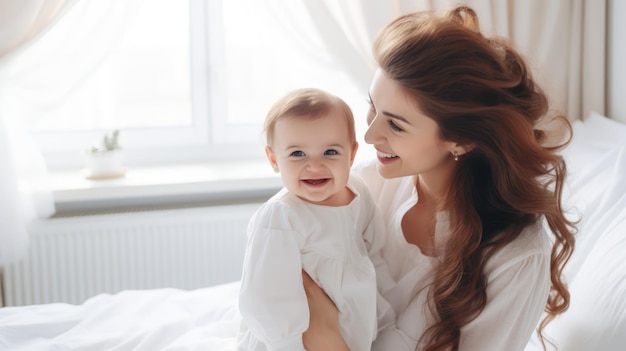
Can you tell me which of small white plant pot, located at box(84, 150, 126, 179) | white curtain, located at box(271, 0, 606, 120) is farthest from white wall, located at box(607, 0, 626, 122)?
small white plant pot, located at box(84, 150, 126, 179)

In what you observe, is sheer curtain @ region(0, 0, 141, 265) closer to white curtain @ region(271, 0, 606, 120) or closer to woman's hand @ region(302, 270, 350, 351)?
white curtain @ region(271, 0, 606, 120)

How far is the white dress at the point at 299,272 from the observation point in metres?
1.35

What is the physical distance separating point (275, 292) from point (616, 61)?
186 centimetres

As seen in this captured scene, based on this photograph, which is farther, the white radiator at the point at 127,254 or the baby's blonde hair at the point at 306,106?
the white radiator at the point at 127,254

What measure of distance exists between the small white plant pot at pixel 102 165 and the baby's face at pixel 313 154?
4.35ft

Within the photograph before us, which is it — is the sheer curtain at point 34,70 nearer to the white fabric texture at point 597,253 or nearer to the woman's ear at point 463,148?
the woman's ear at point 463,148

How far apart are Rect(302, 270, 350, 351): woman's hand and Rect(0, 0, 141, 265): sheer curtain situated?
1.30 metres

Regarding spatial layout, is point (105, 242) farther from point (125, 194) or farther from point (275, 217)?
point (275, 217)

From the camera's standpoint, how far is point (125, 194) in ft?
8.28

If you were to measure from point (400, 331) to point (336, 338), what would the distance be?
20cm

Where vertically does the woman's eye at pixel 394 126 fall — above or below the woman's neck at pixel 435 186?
above

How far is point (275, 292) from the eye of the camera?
1.35 metres

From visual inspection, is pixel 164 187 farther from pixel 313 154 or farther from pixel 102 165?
pixel 313 154

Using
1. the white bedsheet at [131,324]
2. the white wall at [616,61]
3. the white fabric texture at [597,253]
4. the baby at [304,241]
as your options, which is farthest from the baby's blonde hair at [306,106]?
the white wall at [616,61]
